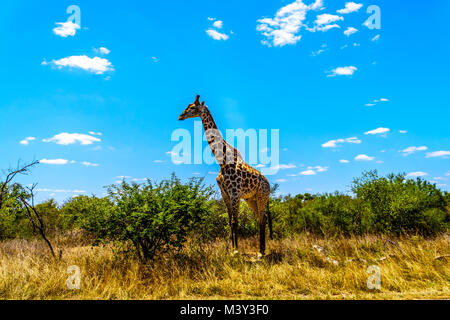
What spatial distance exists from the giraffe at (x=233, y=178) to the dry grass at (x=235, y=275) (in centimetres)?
144

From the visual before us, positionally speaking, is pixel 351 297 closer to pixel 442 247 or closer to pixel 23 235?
pixel 442 247

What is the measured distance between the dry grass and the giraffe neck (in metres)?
3.57

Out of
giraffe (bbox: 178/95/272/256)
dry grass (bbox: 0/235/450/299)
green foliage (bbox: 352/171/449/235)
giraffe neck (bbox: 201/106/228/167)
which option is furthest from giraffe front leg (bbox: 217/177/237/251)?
green foliage (bbox: 352/171/449/235)

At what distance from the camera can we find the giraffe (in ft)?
34.3

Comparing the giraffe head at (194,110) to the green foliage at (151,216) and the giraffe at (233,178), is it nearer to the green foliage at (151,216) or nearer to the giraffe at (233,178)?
the giraffe at (233,178)

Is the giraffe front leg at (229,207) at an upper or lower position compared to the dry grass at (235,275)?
upper

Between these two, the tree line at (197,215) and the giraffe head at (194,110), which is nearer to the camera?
the tree line at (197,215)

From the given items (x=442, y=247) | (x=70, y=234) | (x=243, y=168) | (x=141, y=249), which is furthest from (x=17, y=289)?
(x=442, y=247)

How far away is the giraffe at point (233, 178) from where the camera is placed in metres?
10.5

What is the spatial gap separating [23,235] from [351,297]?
18621 mm

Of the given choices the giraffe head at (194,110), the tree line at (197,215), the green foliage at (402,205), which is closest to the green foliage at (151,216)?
the tree line at (197,215)

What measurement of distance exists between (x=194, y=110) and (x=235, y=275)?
632 cm

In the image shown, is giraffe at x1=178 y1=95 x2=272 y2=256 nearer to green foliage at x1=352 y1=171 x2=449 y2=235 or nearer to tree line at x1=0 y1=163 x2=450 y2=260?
tree line at x1=0 y1=163 x2=450 y2=260
